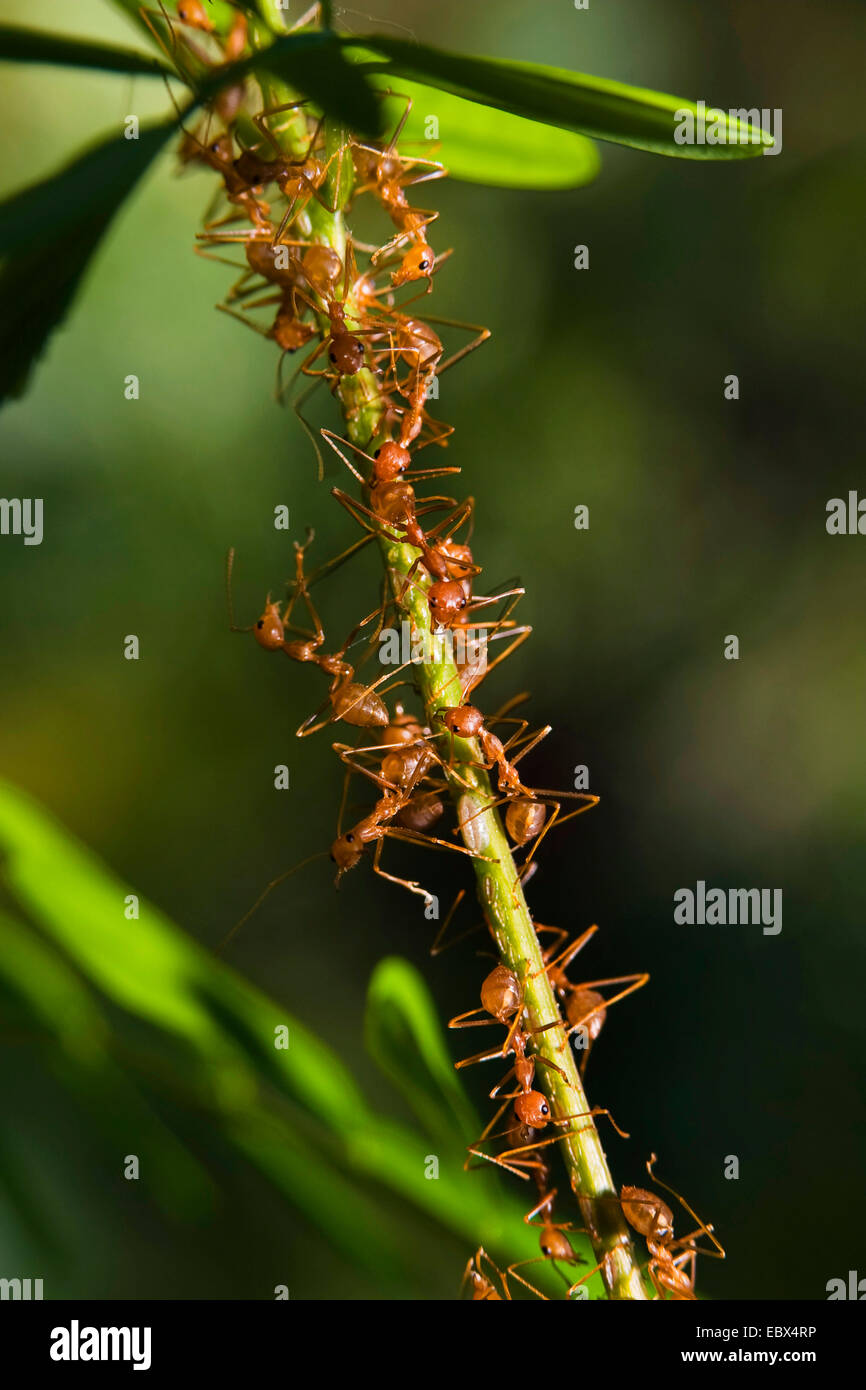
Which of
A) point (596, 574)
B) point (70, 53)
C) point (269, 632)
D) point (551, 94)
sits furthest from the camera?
point (596, 574)

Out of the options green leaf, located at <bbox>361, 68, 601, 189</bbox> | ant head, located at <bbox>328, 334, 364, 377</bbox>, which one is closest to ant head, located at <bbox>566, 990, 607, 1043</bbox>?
ant head, located at <bbox>328, 334, 364, 377</bbox>

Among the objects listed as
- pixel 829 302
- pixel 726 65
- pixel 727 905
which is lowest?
pixel 727 905

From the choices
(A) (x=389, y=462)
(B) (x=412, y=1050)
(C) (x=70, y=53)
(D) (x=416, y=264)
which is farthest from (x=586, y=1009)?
(C) (x=70, y=53)

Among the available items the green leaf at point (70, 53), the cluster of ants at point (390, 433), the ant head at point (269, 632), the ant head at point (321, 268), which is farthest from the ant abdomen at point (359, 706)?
the green leaf at point (70, 53)

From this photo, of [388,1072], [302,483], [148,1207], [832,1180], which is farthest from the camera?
[302,483]

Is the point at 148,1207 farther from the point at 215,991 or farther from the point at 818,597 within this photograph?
the point at 818,597

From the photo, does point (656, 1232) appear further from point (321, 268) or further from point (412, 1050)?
point (321, 268)

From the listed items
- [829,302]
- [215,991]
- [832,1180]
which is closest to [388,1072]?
[215,991]
